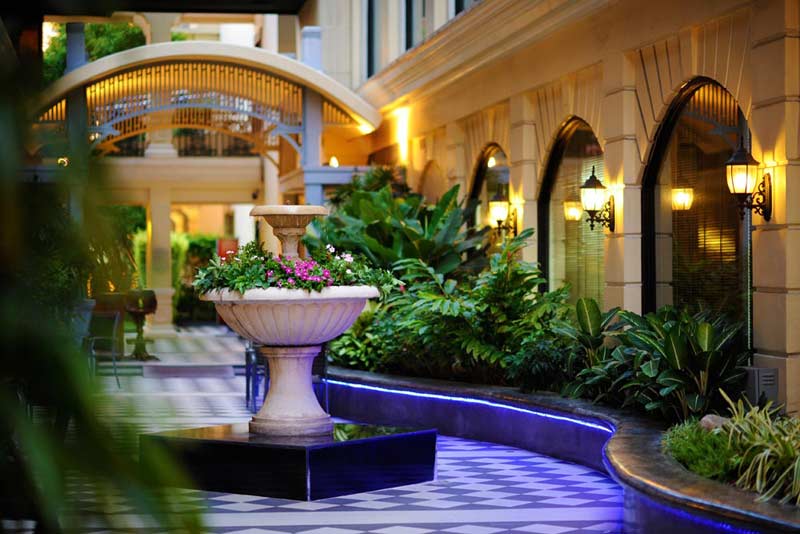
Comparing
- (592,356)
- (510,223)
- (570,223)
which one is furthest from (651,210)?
(510,223)

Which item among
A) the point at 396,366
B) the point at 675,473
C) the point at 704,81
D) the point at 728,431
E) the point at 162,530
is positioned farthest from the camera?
the point at 396,366

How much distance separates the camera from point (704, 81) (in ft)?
34.6

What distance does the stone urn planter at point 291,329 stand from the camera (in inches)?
356

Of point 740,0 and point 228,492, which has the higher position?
point 740,0

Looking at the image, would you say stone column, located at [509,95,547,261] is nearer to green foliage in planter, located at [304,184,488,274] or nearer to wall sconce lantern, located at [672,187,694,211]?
green foliage in planter, located at [304,184,488,274]

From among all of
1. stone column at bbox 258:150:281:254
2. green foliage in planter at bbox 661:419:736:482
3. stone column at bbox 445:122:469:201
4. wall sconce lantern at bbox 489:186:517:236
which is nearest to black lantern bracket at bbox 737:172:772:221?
green foliage in planter at bbox 661:419:736:482

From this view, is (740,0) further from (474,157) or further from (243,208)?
(243,208)

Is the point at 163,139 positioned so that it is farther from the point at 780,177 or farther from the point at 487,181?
the point at 780,177

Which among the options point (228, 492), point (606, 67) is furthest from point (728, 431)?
point (606, 67)

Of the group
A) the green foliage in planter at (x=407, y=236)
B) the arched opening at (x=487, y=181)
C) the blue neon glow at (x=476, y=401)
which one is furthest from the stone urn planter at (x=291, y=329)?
the arched opening at (x=487, y=181)

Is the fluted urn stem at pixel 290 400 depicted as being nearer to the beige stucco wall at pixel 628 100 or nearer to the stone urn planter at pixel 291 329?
the stone urn planter at pixel 291 329

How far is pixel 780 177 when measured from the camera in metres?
9.05

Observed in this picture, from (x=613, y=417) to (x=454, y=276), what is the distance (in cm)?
618

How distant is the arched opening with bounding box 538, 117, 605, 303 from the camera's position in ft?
43.0
